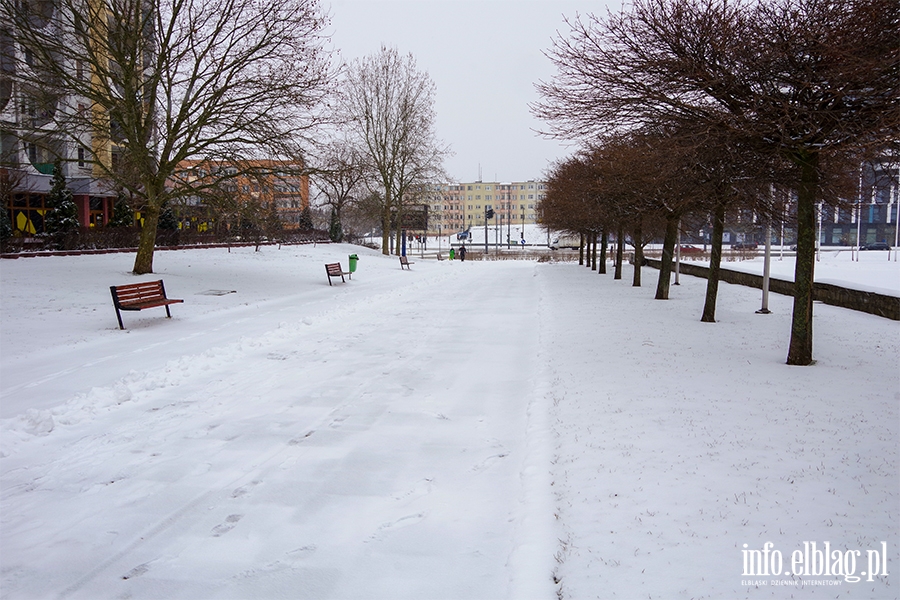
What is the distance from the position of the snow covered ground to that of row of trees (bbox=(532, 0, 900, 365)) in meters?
2.75

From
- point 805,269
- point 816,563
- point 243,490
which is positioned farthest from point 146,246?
point 816,563

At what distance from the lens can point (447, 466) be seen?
5.21m

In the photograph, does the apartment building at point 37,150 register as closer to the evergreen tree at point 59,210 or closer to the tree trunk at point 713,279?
the evergreen tree at point 59,210

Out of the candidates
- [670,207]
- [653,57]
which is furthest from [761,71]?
[670,207]

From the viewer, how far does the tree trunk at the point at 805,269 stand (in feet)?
28.5

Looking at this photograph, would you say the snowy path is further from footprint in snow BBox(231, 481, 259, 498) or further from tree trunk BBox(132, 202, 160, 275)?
tree trunk BBox(132, 202, 160, 275)

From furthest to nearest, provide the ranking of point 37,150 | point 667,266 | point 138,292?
1. point 37,150
2. point 667,266
3. point 138,292

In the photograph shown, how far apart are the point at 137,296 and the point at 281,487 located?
9365 mm

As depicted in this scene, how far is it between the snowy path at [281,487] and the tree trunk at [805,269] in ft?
12.0

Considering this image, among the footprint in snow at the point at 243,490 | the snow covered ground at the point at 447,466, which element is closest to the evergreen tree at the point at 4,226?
the snow covered ground at the point at 447,466

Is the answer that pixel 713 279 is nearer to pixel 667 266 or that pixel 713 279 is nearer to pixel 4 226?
pixel 667 266

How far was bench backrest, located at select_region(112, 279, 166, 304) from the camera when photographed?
475 inches

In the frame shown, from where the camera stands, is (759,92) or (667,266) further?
(667,266)

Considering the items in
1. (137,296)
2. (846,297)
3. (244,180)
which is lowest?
(846,297)
